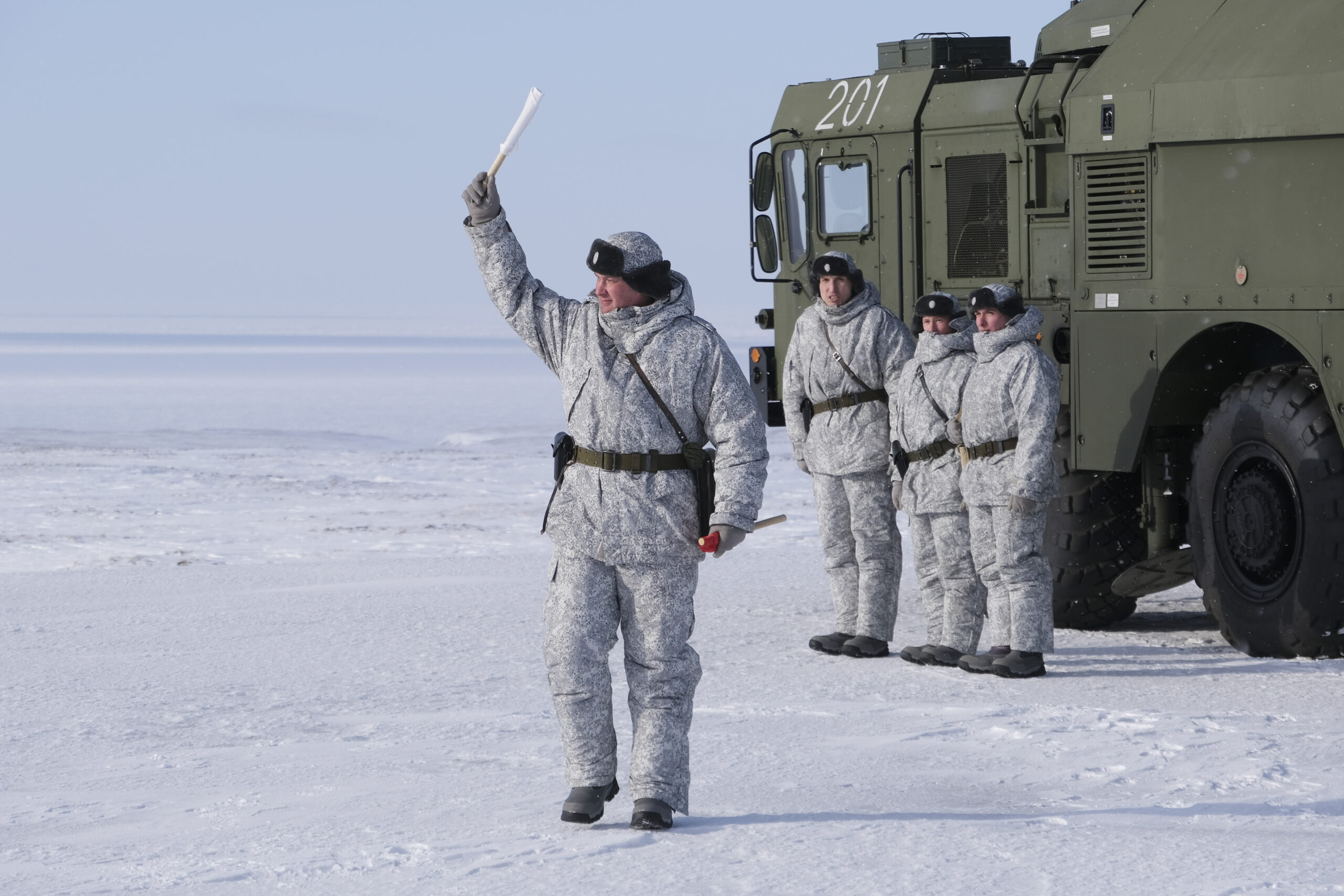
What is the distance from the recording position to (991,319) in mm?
7180

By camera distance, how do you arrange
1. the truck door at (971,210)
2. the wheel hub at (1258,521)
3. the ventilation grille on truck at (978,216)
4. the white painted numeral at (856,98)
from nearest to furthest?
the wheel hub at (1258,521) < the truck door at (971,210) < the ventilation grille on truck at (978,216) < the white painted numeral at (856,98)

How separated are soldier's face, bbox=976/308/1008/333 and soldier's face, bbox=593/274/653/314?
8.39 feet

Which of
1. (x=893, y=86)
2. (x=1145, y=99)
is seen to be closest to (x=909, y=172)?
(x=893, y=86)

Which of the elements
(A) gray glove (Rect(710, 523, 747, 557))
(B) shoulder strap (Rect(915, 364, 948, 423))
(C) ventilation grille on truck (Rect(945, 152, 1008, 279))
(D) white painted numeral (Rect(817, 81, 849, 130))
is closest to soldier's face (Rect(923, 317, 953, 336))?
(B) shoulder strap (Rect(915, 364, 948, 423))

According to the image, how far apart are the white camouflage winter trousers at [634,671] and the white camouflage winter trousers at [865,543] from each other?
2.89 metres

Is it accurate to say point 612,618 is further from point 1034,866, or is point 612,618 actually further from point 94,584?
point 94,584

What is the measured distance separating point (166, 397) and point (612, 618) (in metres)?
32.8

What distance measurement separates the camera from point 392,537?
41.7 feet

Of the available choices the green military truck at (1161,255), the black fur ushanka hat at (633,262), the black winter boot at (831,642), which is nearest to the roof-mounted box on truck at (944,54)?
the green military truck at (1161,255)

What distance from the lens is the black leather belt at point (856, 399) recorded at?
7.77 meters

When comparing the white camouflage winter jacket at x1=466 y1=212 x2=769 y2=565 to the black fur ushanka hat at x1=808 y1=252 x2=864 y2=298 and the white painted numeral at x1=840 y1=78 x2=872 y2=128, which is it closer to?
the black fur ushanka hat at x1=808 y1=252 x2=864 y2=298

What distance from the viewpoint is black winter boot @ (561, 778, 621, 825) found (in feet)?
15.9

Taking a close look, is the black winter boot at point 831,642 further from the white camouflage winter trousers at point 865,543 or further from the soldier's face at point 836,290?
the soldier's face at point 836,290

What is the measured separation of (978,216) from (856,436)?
6.10ft
